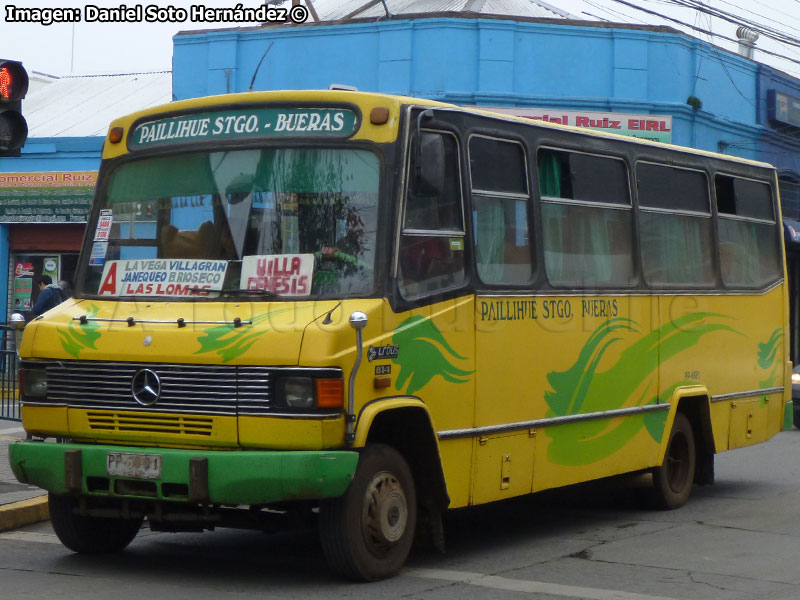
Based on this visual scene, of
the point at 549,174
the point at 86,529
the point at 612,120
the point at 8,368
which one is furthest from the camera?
the point at 612,120

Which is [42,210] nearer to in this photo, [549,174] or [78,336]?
[549,174]

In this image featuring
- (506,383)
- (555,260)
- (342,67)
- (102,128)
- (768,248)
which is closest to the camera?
(506,383)

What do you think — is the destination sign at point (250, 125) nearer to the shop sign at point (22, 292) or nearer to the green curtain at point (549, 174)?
the green curtain at point (549, 174)

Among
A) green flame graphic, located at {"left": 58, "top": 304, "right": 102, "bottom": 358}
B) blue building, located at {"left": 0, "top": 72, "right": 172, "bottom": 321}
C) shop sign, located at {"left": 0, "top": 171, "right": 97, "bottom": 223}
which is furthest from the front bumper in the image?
shop sign, located at {"left": 0, "top": 171, "right": 97, "bottom": 223}

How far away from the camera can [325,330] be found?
6.66 meters

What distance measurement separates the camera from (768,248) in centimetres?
1176

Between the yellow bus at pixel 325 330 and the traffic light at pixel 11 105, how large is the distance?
1.08 metres

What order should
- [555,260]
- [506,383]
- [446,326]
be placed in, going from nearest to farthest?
[446,326] < [506,383] < [555,260]

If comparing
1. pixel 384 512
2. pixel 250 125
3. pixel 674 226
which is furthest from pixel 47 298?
pixel 384 512

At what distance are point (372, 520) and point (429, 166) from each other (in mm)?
2032

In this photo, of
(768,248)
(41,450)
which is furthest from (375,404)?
(768,248)

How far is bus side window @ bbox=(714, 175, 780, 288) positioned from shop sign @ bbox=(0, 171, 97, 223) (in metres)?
16.8

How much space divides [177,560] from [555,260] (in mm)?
3166

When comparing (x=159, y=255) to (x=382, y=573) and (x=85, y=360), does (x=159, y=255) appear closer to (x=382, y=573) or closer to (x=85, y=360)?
(x=85, y=360)
